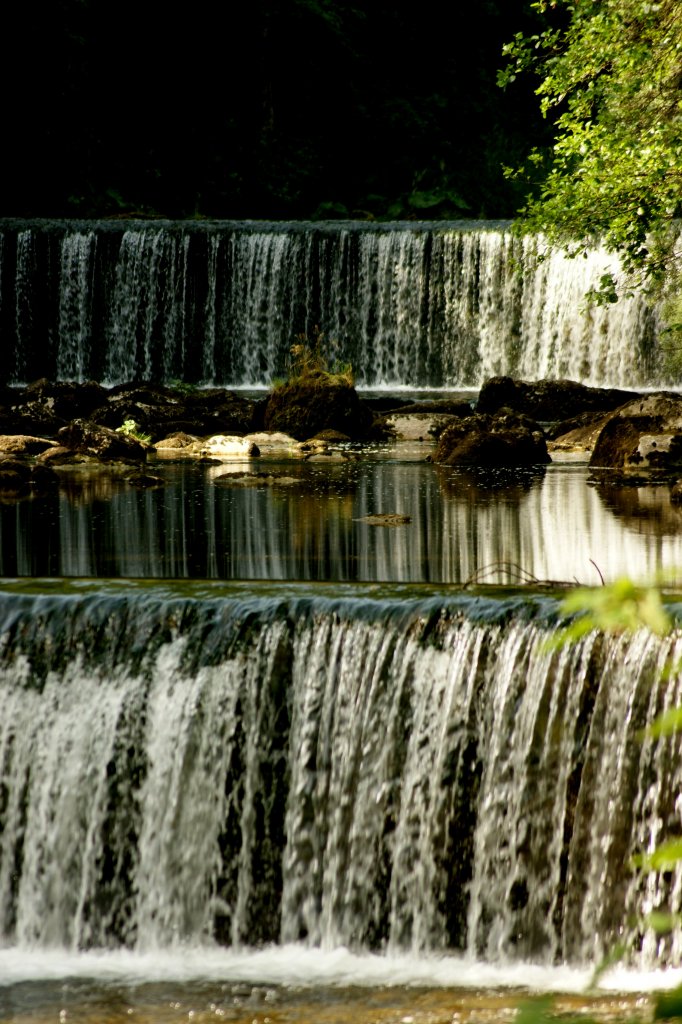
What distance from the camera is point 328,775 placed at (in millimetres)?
6598

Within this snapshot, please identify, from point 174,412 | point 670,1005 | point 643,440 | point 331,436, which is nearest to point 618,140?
point 643,440

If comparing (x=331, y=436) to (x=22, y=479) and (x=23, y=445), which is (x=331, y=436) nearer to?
(x=23, y=445)

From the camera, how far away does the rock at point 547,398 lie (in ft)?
68.6

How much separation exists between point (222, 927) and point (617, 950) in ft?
16.7

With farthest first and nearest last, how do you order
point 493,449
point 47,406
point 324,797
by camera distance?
point 47,406, point 493,449, point 324,797

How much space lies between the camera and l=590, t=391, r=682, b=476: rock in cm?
1465

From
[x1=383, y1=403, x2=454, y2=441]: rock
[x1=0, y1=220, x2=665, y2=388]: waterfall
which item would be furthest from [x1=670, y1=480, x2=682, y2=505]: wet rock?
[x1=0, y1=220, x2=665, y2=388]: waterfall

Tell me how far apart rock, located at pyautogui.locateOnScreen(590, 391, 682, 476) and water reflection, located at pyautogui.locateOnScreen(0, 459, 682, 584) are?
0.54m

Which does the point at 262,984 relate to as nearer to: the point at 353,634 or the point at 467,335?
the point at 353,634

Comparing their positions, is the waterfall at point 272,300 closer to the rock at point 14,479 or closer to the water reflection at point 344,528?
the water reflection at point 344,528

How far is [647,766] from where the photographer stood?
239 inches

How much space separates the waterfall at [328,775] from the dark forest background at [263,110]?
92.5 ft

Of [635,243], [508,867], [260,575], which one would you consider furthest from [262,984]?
[635,243]

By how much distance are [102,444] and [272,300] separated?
1109 cm
